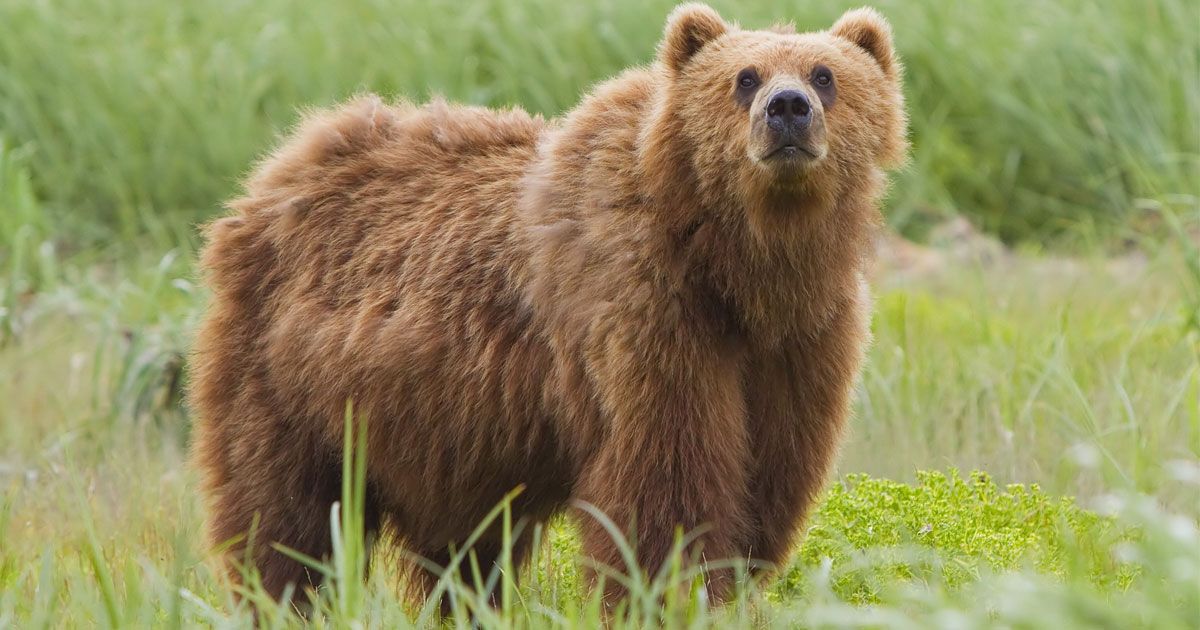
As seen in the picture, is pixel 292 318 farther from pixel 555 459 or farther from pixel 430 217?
pixel 555 459

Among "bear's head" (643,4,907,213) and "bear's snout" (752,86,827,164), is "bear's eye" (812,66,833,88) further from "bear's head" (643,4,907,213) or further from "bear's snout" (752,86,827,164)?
"bear's snout" (752,86,827,164)

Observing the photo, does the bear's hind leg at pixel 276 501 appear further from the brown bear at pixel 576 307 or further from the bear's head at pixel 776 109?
the bear's head at pixel 776 109

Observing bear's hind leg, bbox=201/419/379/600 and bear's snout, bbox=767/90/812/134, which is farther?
bear's hind leg, bbox=201/419/379/600

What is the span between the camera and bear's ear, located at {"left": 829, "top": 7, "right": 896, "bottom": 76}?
409cm

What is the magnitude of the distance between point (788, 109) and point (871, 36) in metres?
0.57

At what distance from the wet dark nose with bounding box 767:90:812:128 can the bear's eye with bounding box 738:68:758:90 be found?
17cm

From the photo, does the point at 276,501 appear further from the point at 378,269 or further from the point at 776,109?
the point at 776,109

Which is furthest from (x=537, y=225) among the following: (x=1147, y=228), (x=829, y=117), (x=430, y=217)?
(x=1147, y=228)

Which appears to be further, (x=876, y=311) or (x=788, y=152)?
(x=876, y=311)

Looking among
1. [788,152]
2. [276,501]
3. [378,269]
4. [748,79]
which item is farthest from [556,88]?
[788,152]

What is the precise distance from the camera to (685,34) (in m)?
4.02

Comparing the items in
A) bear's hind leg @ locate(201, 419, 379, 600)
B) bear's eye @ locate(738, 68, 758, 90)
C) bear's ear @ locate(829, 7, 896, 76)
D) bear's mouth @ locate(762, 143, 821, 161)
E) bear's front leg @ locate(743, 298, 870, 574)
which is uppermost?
bear's ear @ locate(829, 7, 896, 76)

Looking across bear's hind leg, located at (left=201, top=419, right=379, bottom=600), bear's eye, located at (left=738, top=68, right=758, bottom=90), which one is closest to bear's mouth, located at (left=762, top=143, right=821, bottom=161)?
bear's eye, located at (left=738, top=68, right=758, bottom=90)

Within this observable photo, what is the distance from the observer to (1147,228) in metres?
8.31
